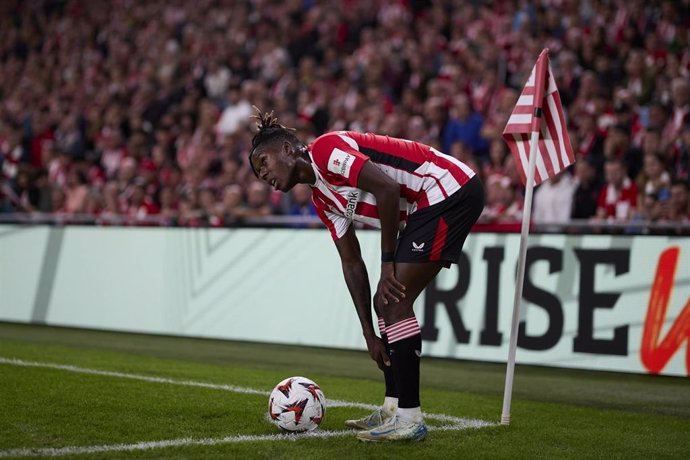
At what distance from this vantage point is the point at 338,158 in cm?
636

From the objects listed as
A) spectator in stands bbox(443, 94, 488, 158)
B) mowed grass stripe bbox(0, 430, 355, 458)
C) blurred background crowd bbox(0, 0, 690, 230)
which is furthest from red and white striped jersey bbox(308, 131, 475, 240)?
spectator in stands bbox(443, 94, 488, 158)

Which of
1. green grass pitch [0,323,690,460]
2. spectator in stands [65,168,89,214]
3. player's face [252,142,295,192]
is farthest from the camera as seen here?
spectator in stands [65,168,89,214]

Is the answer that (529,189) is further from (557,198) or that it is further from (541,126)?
(557,198)

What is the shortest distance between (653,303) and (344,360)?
11.8 ft

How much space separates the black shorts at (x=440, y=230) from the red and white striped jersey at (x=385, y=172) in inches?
2.4

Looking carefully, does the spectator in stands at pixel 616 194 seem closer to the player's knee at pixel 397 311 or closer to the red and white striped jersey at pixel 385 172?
the red and white striped jersey at pixel 385 172

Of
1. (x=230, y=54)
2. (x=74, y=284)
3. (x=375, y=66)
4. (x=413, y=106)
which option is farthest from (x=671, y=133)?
(x=230, y=54)

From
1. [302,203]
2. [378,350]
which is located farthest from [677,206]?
[378,350]

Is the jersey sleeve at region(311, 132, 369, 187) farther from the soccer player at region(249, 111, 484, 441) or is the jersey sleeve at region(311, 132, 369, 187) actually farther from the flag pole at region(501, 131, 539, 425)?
→ the flag pole at region(501, 131, 539, 425)

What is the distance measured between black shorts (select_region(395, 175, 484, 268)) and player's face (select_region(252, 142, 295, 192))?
867 mm

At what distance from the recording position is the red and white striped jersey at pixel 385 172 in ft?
21.3

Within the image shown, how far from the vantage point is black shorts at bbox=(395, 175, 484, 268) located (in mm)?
6527

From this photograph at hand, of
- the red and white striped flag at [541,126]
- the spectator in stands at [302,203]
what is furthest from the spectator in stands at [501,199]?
the red and white striped flag at [541,126]

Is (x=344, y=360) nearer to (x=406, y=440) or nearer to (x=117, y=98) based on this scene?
(x=406, y=440)
